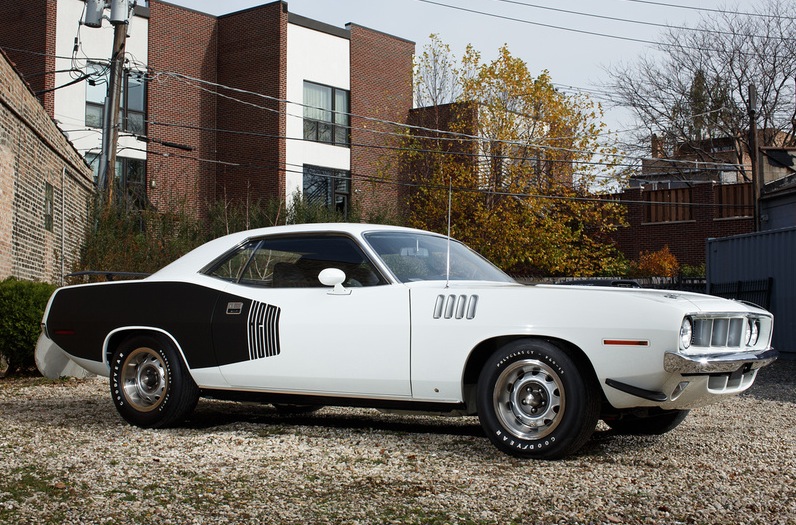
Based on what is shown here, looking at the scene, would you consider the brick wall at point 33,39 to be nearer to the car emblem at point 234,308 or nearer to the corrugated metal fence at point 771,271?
the corrugated metal fence at point 771,271

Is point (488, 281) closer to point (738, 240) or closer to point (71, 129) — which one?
point (738, 240)

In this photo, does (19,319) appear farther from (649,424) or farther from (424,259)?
(649,424)

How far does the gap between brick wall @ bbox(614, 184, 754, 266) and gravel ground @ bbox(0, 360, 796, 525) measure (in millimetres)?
31527

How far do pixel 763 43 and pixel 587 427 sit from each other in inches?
1639

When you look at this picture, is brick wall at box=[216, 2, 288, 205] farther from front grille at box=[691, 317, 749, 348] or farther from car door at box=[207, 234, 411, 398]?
front grille at box=[691, 317, 749, 348]

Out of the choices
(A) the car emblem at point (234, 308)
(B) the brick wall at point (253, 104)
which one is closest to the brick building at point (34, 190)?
(A) the car emblem at point (234, 308)

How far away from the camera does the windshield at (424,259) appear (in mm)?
6906

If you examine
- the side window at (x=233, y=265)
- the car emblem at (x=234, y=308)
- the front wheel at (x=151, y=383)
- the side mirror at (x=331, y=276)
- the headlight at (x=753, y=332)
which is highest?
the side window at (x=233, y=265)

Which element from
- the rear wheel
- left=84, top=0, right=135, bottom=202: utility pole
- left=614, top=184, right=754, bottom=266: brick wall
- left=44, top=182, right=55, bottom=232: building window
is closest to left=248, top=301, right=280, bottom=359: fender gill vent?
the rear wheel

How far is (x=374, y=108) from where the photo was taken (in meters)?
36.1

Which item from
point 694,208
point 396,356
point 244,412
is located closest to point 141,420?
point 244,412

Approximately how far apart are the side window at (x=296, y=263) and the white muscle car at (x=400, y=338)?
1cm

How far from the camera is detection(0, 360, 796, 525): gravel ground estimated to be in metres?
4.74

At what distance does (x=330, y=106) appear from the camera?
3488 centimetres
